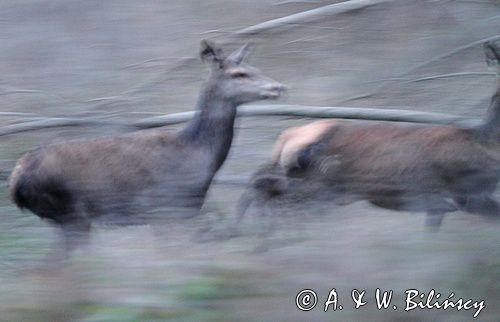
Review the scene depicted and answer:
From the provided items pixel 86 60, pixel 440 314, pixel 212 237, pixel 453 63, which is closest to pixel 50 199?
pixel 212 237

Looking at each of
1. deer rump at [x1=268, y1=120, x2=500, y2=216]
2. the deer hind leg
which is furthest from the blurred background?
deer rump at [x1=268, y1=120, x2=500, y2=216]

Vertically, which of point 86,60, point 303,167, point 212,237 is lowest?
point 86,60

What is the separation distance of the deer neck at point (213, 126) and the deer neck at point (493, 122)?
232 centimetres

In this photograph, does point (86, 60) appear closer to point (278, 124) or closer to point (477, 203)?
point (278, 124)

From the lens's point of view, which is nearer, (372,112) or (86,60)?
(372,112)

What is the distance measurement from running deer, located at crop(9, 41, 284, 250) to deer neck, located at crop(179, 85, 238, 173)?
0.5 inches

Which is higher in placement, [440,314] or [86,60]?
[440,314]

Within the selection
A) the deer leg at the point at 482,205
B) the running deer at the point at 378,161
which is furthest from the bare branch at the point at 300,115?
the deer leg at the point at 482,205

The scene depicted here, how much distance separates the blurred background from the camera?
5.43m

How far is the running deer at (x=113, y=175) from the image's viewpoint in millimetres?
9250

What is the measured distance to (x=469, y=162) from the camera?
9.61 metres

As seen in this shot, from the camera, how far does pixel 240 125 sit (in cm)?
1446

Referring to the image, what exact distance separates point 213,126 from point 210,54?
73cm

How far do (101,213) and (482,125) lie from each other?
344 cm
